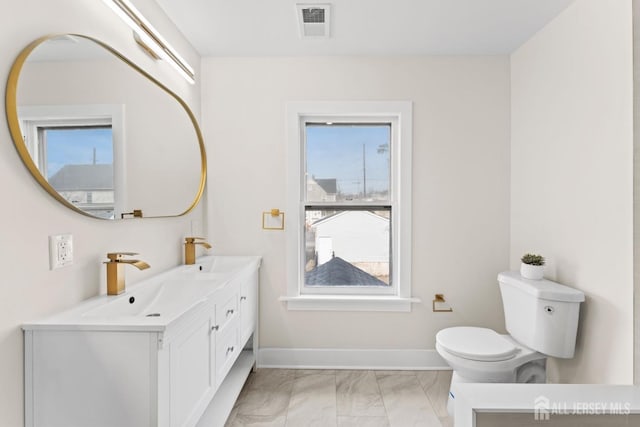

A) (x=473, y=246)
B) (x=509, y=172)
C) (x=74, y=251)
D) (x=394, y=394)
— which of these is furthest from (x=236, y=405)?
(x=509, y=172)

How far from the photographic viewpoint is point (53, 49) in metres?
1.31

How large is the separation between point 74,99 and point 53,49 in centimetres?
19

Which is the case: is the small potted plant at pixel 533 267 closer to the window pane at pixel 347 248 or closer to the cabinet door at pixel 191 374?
the window pane at pixel 347 248

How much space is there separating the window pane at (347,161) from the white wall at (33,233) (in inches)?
58.0

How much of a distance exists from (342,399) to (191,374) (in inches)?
48.1

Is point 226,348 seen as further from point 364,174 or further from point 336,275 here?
point 364,174

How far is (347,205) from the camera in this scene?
287 centimetres

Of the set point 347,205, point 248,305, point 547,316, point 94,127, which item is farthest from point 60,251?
point 547,316

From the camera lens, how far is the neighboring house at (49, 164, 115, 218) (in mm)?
1363

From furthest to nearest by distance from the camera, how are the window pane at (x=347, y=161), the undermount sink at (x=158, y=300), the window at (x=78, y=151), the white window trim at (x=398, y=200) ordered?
1. the window pane at (x=347, y=161)
2. the white window trim at (x=398, y=200)
3. the undermount sink at (x=158, y=300)
4. the window at (x=78, y=151)

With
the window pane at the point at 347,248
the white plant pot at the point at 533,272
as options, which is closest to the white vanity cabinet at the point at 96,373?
the window pane at the point at 347,248

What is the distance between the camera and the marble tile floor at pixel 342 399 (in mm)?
2131

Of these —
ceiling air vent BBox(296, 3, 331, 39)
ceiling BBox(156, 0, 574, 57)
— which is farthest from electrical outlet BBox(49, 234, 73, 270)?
ceiling air vent BBox(296, 3, 331, 39)

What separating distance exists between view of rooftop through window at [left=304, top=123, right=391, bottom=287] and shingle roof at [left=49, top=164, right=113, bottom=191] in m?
1.52
